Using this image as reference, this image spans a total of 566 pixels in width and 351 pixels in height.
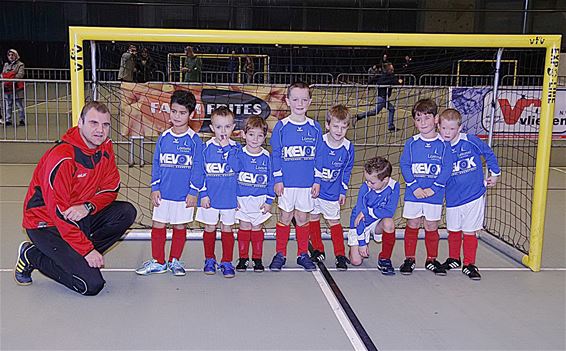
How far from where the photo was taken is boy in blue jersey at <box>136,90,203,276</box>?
455 cm

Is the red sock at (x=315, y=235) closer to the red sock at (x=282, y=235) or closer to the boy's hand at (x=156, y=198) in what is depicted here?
the red sock at (x=282, y=235)

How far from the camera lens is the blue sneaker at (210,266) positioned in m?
4.71

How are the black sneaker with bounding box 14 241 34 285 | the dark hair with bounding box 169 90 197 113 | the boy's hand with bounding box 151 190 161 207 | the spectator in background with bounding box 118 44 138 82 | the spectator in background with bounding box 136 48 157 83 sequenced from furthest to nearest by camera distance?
the spectator in background with bounding box 136 48 157 83 < the spectator in background with bounding box 118 44 138 82 < the boy's hand with bounding box 151 190 161 207 < the dark hair with bounding box 169 90 197 113 < the black sneaker with bounding box 14 241 34 285

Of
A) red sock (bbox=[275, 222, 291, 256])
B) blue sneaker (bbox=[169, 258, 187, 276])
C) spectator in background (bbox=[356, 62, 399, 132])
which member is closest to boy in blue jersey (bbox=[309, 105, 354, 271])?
red sock (bbox=[275, 222, 291, 256])

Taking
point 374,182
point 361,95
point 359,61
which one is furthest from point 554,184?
point 359,61

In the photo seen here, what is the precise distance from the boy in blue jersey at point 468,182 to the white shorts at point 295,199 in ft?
3.79

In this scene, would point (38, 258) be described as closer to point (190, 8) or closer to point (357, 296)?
point (357, 296)

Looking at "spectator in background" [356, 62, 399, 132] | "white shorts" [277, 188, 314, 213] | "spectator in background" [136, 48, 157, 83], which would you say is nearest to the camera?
"white shorts" [277, 188, 314, 213]

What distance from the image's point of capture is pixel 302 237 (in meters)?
4.91

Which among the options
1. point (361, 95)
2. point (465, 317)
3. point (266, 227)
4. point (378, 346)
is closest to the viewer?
point (378, 346)

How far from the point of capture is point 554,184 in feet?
27.5

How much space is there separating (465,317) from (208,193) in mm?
2089

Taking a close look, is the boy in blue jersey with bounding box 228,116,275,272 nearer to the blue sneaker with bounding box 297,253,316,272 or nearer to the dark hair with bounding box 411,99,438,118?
the blue sneaker with bounding box 297,253,316,272

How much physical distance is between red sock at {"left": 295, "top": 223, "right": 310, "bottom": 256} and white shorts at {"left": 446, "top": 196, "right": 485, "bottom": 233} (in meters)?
1.18
